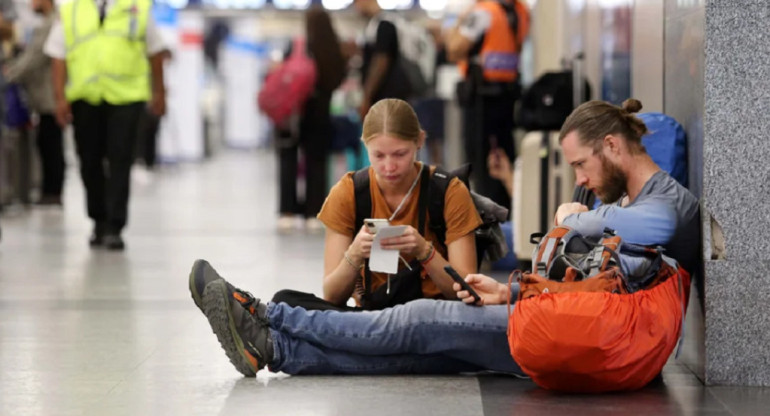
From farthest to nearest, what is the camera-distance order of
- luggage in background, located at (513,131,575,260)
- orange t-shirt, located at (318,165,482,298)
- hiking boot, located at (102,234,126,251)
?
hiking boot, located at (102,234,126,251)
luggage in background, located at (513,131,575,260)
orange t-shirt, located at (318,165,482,298)

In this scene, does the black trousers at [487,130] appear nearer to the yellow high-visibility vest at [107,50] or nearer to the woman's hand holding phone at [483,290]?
the yellow high-visibility vest at [107,50]

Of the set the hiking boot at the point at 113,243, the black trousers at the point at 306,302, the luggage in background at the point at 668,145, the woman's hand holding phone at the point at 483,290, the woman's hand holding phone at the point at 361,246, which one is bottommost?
the hiking boot at the point at 113,243

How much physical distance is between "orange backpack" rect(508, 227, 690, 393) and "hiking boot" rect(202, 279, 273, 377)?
91 centimetres

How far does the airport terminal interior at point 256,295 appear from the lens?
445cm

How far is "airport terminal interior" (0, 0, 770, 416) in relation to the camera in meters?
4.45

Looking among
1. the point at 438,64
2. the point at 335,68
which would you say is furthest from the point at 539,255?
the point at 438,64

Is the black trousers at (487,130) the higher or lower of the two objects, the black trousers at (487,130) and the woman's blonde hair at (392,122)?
the lower

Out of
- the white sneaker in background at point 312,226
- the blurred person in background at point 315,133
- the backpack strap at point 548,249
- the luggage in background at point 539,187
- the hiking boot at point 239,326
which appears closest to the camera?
the backpack strap at point 548,249

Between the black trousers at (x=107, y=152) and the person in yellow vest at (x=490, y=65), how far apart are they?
271 centimetres

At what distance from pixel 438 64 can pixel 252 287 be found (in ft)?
34.3

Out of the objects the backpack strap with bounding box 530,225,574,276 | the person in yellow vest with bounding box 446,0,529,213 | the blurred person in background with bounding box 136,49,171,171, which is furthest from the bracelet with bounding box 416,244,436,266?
the blurred person in background with bounding box 136,49,171,171

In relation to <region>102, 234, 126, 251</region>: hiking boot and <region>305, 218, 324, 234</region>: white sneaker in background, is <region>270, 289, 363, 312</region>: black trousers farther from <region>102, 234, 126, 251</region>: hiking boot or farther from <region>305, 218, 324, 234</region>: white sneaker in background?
<region>305, 218, 324, 234</region>: white sneaker in background

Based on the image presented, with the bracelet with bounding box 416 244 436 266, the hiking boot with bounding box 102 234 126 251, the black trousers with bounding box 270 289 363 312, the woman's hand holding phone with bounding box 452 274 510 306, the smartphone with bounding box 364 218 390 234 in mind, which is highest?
the smartphone with bounding box 364 218 390 234

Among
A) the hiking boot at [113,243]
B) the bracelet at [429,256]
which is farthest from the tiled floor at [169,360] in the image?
the bracelet at [429,256]
